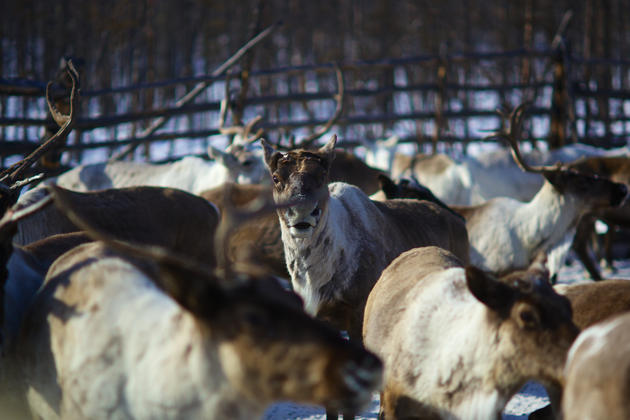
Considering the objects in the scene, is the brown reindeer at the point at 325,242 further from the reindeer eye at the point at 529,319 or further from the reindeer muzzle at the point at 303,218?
the reindeer eye at the point at 529,319

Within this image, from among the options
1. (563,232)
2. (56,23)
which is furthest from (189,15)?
(563,232)

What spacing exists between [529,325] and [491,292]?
154 mm

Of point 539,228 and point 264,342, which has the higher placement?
point 264,342

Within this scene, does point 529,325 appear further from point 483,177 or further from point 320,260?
point 483,177

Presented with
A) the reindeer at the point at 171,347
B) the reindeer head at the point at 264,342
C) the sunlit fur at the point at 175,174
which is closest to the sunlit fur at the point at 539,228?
the sunlit fur at the point at 175,174

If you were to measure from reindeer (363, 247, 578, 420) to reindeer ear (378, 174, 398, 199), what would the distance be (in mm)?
2787

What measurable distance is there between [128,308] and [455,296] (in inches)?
46.4

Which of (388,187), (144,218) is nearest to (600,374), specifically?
(144,218)

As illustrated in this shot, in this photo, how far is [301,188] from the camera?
3480 millimetres

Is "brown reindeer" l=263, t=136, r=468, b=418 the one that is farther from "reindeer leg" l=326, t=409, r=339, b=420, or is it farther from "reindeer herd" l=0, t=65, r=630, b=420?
"reindeer leg" l=326, t=409, r=339, b=420

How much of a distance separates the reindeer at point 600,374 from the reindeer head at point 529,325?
114 mm

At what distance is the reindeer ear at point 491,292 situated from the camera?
2139mm

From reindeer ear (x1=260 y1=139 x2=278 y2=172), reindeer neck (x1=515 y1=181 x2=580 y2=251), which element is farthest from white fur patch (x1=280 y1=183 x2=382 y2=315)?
reindeer neck (x1=515 y1=181 x2=580 y2=251)

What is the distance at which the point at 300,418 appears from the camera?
352cm
